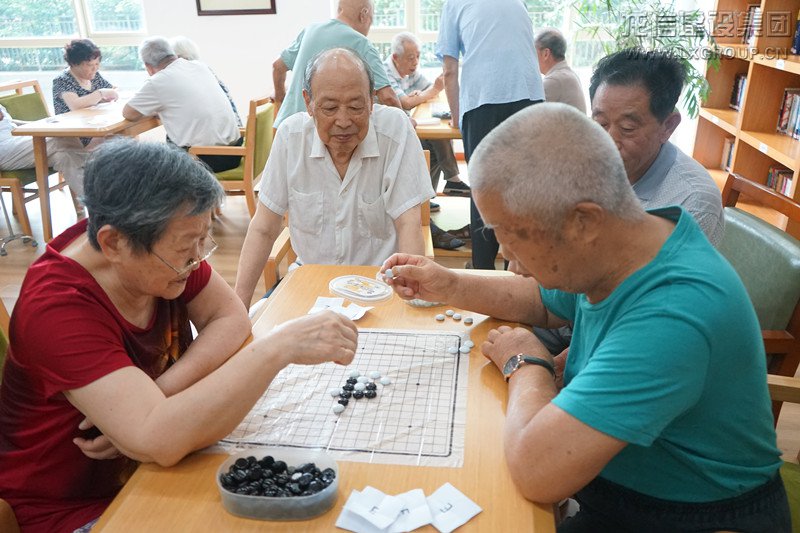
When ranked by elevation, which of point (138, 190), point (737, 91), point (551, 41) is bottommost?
point (737, 91)

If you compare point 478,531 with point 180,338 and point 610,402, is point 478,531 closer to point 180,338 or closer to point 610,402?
point 610,402

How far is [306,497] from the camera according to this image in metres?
0.92

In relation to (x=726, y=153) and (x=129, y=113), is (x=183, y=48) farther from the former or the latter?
(x=726, y=153)

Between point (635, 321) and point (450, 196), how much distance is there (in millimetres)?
4159

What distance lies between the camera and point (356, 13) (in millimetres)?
3293

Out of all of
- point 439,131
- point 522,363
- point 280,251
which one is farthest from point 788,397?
point 439,131

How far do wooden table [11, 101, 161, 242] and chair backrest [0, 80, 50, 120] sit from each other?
2.15 ft

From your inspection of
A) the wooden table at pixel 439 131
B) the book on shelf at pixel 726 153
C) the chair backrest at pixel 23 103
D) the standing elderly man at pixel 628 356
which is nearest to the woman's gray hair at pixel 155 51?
the chair backrest at pixel 23 103

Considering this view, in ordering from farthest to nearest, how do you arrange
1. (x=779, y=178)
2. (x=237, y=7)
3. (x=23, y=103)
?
(x=237, y=7) < (x=23, y=103) < (x=779, y=178)

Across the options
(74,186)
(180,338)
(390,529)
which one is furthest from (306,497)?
(74,186)

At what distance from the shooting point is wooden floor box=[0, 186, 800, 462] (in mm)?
3902

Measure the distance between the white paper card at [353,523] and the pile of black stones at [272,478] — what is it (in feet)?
0.17

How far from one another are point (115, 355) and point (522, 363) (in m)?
0.77

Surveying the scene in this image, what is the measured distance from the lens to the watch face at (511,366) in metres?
1.25
